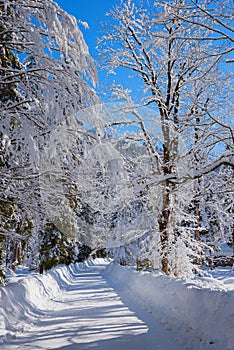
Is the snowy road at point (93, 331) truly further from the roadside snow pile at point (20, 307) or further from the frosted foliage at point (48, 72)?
the frosted foliage at point (48, 72)

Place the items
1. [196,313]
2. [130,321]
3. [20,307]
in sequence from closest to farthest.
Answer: [196,313]
[130,321]
[20,307]

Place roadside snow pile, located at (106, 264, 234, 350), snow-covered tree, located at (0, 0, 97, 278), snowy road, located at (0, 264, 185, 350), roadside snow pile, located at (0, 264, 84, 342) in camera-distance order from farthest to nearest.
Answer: roadside snow pile, located at (0, 264, 84, 342) < snowy road, located at (0, 264, 185, 350) < roadside snow pile, located at (106, 264, 234, 350) < snow-covered tree, located at (0, 0, 97, 278)

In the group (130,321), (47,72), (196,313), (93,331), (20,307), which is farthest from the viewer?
(20,307)

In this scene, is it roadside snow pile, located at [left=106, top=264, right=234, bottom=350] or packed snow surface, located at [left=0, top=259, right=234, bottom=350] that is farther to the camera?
packed snow surface, located at [left=0, top=259, right=234, bottom=350]

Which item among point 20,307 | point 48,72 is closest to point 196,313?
point 20,307

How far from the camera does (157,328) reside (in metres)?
6.80

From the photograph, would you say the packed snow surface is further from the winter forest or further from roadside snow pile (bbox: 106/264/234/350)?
the winter forest

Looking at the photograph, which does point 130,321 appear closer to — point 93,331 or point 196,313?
point 93,331

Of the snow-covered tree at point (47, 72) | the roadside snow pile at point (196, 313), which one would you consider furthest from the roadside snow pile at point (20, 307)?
the snow-covered tree at point (47, 72)

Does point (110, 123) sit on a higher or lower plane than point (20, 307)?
higher

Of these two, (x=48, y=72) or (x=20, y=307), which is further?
(x=20, y=307)

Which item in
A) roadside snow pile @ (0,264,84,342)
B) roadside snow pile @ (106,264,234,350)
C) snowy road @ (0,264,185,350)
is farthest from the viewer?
roadside snow pile @ (0,264,84,342)

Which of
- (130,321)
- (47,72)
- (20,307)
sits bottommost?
(130,321)

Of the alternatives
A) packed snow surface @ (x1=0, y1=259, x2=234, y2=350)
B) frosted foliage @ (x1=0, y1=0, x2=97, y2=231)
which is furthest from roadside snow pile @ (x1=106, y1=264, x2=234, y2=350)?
frosted foliage @ (x1=0, y1=0, x2=97, y2=231)
